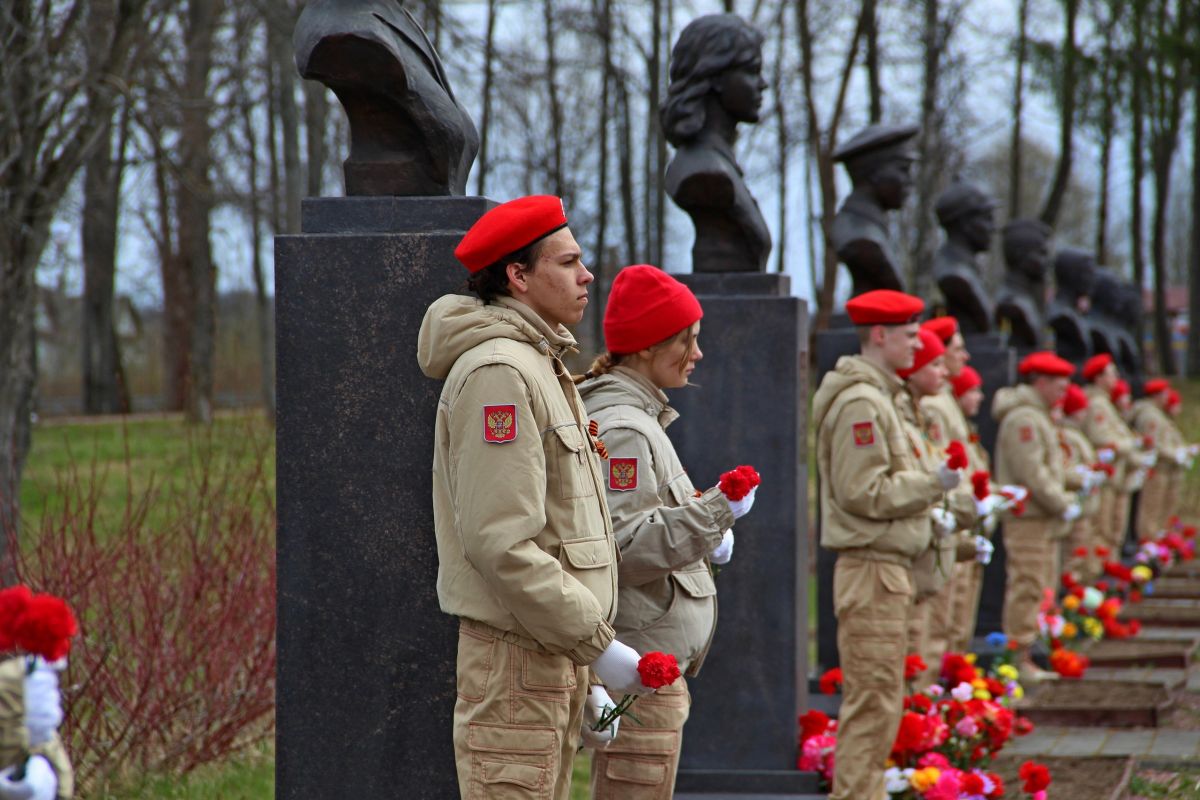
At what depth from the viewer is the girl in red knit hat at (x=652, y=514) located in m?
3.74

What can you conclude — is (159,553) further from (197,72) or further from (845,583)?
(197,72)

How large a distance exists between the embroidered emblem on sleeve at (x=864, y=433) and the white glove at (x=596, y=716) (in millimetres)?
2385

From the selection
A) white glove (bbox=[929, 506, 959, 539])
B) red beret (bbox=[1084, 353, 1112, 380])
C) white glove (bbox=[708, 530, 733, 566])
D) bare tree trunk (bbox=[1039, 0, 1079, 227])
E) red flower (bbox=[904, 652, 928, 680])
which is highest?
bare tree trunk (bbox=[1039, 0, 1079, 227])

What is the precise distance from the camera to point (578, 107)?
27.6 meters

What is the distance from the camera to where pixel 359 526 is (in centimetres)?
398

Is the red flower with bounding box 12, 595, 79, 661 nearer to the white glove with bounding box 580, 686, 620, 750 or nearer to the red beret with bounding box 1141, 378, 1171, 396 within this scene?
the white glove with bounding box 580, 686, 620, 750

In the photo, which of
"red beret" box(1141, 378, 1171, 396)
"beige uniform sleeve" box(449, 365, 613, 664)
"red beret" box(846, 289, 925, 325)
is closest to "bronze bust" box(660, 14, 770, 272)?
"red beret" box(846, 289, 925, 325)

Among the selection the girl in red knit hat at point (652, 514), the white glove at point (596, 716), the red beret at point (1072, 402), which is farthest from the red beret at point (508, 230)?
the red beret at point (1072, 402)

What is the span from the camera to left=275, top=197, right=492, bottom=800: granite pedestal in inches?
156

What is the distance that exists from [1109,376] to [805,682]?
28.0 ft

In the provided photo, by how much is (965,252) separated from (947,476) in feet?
17.2

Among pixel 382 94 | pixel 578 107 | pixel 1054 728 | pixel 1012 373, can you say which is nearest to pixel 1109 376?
pixel 1012 373

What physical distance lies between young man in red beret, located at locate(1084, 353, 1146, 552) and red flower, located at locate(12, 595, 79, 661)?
12167 mm

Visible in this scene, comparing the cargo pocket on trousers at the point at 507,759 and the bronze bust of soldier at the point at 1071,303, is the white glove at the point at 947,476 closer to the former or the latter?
the cargo pocket on trousers at the point at 507,759
